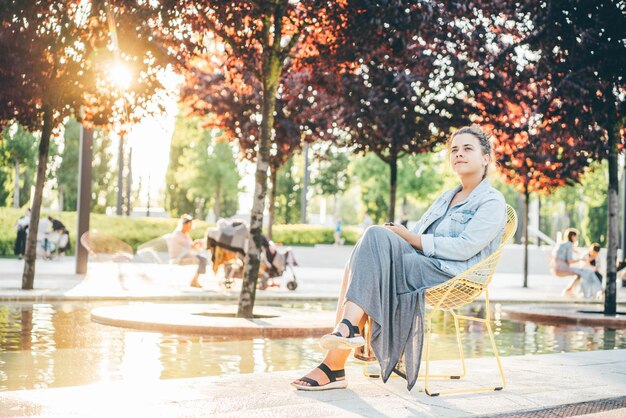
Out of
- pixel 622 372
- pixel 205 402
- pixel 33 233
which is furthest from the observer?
pixel 33 233

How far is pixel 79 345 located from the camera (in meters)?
8.66

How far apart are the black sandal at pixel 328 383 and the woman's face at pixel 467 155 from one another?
153cm

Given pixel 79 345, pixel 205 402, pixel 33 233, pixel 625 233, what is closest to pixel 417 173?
pixel 625 233

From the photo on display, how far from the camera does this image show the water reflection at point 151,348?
277 inches

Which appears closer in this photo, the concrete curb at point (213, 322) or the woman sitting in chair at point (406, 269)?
the woman sitting in chair at point (406, 269)

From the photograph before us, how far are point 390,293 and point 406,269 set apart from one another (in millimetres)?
191

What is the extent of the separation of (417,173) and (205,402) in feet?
140

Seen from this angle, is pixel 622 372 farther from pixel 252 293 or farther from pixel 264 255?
pixel 264 255

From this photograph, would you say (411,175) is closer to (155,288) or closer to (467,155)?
(155,288)

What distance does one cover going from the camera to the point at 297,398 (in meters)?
5.23

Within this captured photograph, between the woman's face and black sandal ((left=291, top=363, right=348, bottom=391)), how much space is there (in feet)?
5.03

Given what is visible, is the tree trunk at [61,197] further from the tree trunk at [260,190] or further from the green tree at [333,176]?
the tree trunk at [260,190]

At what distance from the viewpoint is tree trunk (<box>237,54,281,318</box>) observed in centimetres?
1094

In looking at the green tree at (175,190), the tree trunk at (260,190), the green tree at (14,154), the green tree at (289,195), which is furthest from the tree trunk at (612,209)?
the green tree at (289,195)
